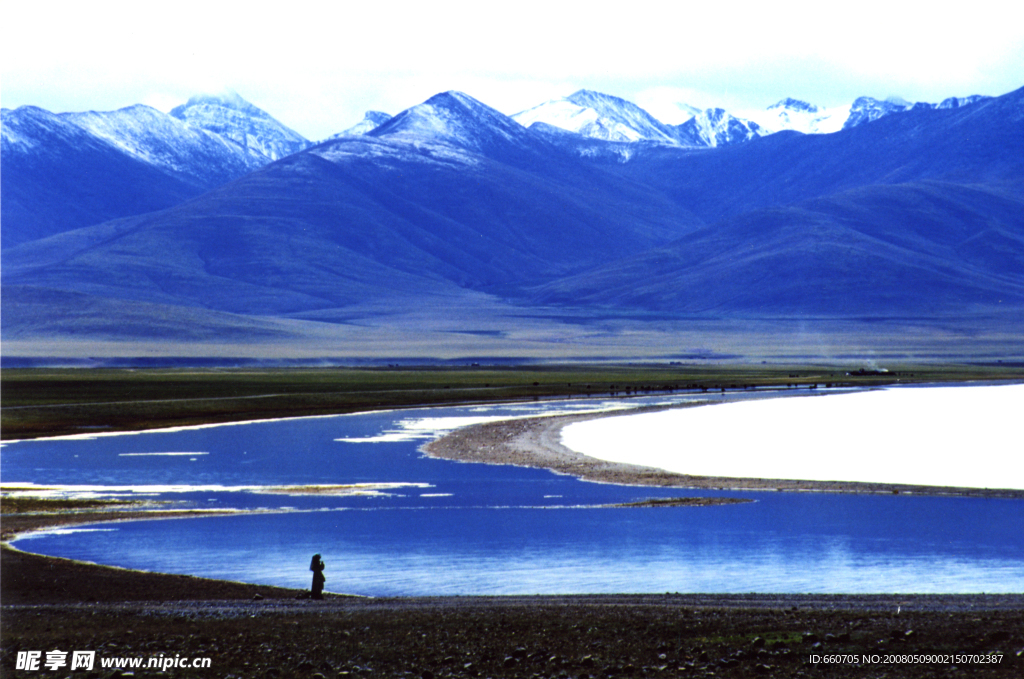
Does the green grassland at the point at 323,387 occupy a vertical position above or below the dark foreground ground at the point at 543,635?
above

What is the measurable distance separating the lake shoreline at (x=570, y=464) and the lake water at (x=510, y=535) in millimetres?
1410

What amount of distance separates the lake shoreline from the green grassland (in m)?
18.3

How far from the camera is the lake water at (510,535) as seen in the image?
98.4ft

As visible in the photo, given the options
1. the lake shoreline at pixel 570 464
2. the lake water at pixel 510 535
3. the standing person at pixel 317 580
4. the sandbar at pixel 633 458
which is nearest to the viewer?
the standing person at pixel 317 580

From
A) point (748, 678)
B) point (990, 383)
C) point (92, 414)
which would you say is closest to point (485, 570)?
point (748, 678)

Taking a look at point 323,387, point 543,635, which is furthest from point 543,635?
point 323,387

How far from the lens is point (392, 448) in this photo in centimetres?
6312

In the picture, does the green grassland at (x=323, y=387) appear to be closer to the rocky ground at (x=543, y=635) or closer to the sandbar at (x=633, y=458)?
the sandbar at (x=633, y=458)

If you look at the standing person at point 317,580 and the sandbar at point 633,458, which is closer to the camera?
the standing person at point 317,580

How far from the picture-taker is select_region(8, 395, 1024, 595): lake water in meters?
30.0

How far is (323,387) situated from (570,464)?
5982 cm

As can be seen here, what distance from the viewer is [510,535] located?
120ft

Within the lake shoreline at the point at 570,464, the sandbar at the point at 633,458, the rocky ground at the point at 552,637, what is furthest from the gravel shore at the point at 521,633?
the sandbar at the point at 633,458

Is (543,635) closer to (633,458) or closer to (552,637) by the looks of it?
(552,637)
